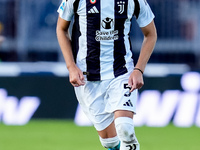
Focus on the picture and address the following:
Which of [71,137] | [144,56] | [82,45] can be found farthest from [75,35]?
[71,137]

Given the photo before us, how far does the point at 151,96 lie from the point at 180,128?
84 cm

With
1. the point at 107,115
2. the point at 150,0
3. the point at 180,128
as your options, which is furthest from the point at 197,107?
the point at 107,115

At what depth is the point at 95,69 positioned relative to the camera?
677 centimetres

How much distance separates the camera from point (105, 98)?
6797mm

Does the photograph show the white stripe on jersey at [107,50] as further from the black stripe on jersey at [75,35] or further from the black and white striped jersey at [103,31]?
the black stripe on jersey at [75,35]

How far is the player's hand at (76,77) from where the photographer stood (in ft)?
20.9

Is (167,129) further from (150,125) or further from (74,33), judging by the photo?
(74,33)

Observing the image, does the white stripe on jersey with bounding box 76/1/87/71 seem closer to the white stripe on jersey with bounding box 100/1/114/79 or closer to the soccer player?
the soccer player

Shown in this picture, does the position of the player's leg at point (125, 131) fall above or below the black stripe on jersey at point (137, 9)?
below

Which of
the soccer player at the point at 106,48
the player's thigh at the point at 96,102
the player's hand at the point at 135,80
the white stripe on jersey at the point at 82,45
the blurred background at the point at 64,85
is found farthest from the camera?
the blurred background at the point at 64,85

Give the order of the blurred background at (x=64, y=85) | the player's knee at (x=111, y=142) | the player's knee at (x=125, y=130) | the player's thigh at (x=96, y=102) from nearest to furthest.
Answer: the player's knee at (x=125, y=130) → the player's thigh at (x=96, y=102) → the player's knee at (x=111, y=142) → the blurred background at (x=64, y=85)

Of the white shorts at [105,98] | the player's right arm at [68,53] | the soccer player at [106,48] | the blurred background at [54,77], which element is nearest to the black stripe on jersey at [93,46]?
the soccer player at [106,48]

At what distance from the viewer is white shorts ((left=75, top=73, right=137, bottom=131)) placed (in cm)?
651

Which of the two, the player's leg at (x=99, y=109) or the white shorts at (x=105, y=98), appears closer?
the white shorts at (x=105, y=98)
